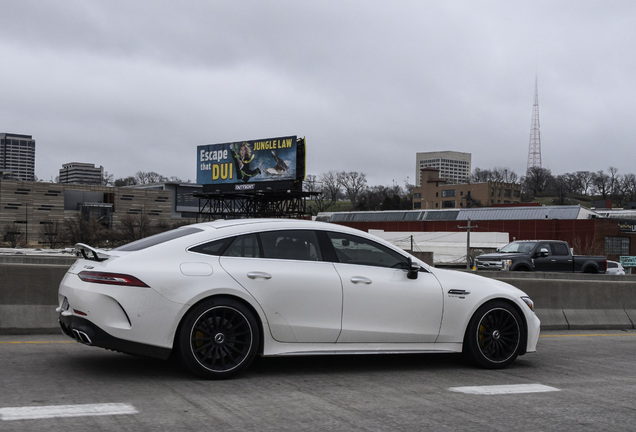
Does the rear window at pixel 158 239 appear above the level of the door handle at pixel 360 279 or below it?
above

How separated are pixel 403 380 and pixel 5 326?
5415mm

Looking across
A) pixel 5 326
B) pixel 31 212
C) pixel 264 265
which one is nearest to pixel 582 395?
pixel 264 265

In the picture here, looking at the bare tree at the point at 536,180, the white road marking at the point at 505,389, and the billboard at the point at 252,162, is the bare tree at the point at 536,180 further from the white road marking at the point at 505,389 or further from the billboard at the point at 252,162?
the white road marking at the point at 505,389

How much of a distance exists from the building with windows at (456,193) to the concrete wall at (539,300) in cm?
12867

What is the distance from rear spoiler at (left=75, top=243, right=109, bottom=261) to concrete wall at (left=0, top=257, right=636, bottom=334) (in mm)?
2894

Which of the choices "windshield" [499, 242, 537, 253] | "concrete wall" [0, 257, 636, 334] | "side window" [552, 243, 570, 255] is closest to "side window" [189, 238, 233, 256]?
"concrete wall" [0, 257, 636, 334]

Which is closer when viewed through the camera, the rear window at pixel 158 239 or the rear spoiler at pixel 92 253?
the rear spoiler at pixel 92 253

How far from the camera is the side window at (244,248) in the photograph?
7168 mm

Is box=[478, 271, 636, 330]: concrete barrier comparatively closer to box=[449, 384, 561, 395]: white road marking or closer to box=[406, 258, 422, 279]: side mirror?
box=[406, 258, 422, 279]: side mirror

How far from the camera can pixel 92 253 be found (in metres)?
7.07

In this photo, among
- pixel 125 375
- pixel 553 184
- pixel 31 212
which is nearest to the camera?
pixel 125 375

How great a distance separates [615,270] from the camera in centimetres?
3575

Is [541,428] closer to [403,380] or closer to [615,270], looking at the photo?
[403,380]

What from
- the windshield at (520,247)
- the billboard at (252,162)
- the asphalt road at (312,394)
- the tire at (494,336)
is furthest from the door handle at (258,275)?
the billboard at (252,162)
